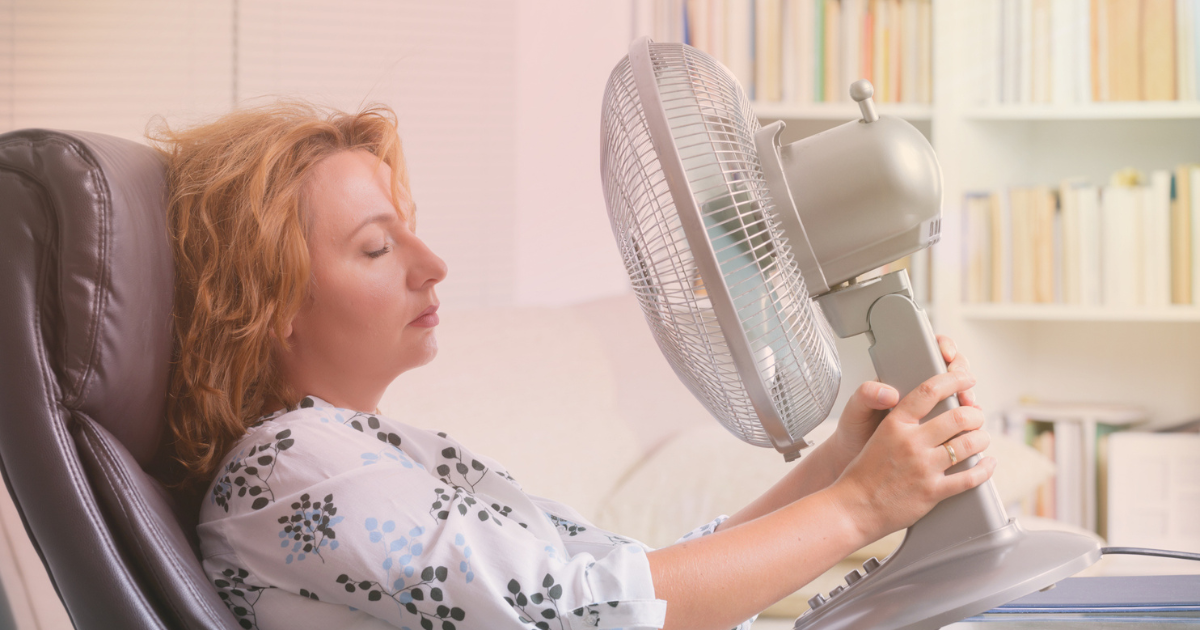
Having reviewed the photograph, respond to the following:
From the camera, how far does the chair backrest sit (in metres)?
0.60

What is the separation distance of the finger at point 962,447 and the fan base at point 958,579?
0.21ft

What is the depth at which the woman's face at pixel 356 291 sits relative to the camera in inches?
33.0

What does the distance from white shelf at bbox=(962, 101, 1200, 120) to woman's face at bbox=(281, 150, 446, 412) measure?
1.70 meters

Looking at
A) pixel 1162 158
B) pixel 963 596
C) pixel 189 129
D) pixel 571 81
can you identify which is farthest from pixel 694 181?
pixel 1162 158

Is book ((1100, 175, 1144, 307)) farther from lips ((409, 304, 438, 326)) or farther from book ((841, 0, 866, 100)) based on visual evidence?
lips ((409, 304, 438, 326))

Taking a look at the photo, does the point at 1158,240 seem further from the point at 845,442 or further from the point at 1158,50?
the point at 845,442

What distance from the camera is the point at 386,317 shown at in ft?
2.79

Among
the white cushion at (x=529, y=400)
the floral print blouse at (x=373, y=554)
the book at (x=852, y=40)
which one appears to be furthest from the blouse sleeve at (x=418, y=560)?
the book at (x=852, y=40)

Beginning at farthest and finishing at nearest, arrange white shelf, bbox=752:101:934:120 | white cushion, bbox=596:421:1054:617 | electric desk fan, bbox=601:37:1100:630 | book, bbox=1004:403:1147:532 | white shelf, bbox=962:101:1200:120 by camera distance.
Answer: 1. book, bbox=1004:403:1147:532
2. white shelf, bbox=752:101:934:120
3. white shelf, bbox=962:101:1200:120
4. white cushion, bbox=596:421:1054:617
5. electric desk fan, bbox=601:37:1100:630

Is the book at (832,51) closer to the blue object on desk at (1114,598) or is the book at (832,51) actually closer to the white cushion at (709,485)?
the white cushion at (709,485)

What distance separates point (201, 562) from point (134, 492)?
12cm

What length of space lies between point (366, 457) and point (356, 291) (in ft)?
0.61

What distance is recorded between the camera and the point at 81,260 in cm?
61

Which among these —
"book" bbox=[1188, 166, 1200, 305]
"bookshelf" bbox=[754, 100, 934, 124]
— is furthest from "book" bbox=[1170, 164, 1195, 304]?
"bookshelf" bbox=[754, 100, 934, 124]
